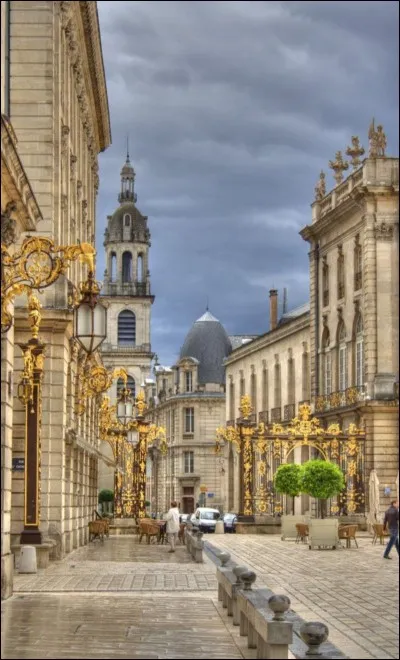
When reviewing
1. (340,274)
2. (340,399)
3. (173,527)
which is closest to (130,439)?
(340,399)

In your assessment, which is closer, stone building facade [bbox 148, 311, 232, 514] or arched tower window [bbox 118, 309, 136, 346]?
stone building facade [bbox 148, 311, 232, 514]

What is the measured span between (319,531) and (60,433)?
30.6 feet

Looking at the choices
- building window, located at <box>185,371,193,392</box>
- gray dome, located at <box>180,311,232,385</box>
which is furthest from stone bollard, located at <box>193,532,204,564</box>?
gray dome, located at <box>180,311,232,385</box>

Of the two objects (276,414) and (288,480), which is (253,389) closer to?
(276,414)

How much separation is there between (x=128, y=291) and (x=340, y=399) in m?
83.2

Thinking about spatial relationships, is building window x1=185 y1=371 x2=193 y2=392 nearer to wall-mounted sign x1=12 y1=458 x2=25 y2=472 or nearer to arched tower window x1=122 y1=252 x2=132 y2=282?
arched tower window x1=122 y1=252 x2=132 y2=282

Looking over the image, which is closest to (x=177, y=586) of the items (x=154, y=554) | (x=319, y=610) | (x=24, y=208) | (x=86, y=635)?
(x=319, y=610)

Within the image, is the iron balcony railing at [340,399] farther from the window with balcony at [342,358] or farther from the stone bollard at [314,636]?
the stone bollard at [314,636]

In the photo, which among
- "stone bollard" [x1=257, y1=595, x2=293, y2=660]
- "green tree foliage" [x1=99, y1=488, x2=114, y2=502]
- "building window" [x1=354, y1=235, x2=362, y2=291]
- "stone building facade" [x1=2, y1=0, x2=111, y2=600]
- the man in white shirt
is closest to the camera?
"stone bollard" [x1=257, y1=595, x2=293, y2=660]

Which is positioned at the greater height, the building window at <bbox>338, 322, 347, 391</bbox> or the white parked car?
the building window at <bbox>338, 322, 347, 391</bbox>

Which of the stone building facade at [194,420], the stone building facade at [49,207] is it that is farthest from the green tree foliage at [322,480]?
the stone building facade at [194,420]

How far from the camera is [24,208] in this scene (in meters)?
20.3

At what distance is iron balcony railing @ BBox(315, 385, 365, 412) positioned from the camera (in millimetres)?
55338

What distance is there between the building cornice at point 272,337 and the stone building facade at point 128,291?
41.9 meters
